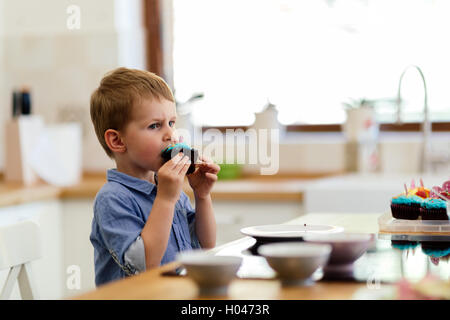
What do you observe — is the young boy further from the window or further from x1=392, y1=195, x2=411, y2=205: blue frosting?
the window

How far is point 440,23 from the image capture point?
274 cm

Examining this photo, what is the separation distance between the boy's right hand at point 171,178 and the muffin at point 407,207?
1.38 feet

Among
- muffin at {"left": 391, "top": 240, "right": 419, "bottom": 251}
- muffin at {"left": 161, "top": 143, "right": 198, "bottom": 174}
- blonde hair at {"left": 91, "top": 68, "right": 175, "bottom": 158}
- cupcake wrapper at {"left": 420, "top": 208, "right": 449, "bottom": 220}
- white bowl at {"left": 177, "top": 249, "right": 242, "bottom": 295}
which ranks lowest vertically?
muffin at {"left": 391, "top": 240, "right": 419, "bottom": 251}

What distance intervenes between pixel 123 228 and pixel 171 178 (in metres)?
0.12

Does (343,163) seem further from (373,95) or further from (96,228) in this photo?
(96,228)

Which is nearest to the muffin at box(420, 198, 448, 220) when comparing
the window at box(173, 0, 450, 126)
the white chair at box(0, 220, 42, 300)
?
the white chair at box(0, 220, 42, 300)

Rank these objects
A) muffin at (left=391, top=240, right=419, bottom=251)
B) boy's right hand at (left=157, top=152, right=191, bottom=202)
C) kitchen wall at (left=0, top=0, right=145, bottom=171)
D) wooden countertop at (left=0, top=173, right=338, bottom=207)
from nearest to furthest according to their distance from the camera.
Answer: muffin at (left=391, top=240, right=419, bottom=251), boy's right hand at (left=157, top=152, right=191, bottom=202), wooden countertop at (left=0, top=173, right=338, bottom=207), kitchen wall at (left=0, top=0, right=145, bottom=171)

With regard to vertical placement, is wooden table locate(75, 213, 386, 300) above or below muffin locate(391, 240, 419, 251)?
above

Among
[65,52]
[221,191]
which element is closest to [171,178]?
[221,191]

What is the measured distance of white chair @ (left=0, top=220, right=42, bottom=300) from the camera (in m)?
1.34

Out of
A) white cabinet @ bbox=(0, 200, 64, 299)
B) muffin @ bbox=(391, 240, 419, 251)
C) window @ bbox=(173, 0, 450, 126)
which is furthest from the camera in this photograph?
window @ bbox=(173, 0, 450, 126)

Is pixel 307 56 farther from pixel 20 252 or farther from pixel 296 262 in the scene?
pixel 296 262

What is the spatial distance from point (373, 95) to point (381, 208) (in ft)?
2.77

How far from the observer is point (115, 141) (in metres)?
1.33
